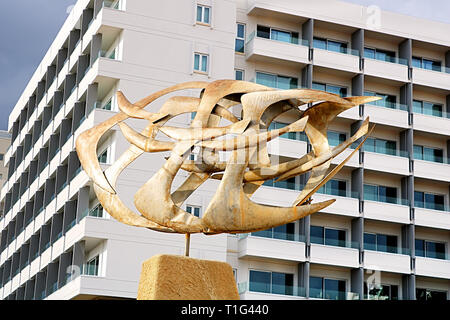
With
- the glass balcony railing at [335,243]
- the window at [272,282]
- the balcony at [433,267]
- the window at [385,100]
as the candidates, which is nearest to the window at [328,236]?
the glass balcony railing at [335,243]

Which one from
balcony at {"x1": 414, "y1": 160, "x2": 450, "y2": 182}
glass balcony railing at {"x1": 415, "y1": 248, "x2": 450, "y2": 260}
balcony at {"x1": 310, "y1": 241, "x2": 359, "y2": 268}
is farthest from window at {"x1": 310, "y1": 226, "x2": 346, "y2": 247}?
balcony at {"x1": 414, "y1": 160, "x2": 450, "y2": 182}

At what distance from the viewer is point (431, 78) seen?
42188 millimetres

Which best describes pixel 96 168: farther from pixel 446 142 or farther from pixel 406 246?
pixel 446 142

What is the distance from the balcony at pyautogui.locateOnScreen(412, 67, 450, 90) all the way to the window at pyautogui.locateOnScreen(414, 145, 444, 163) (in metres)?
3.01

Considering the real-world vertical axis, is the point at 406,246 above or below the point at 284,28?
below

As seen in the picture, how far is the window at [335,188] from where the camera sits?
38.4 meters

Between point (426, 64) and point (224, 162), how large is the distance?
29.2 m

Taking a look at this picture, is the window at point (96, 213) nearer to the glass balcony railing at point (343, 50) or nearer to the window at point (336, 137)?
the window at point (336, 137)

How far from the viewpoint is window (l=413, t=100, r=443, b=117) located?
41969 mm

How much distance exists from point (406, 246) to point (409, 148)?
457cm

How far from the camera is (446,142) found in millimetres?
42656

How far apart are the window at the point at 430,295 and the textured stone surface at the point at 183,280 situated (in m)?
25.7
